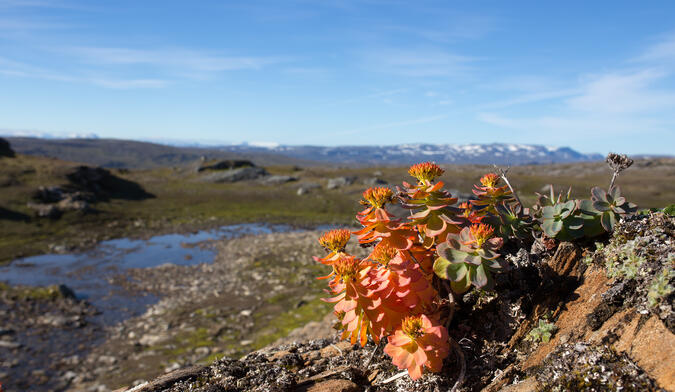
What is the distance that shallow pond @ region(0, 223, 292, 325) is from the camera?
648 inches

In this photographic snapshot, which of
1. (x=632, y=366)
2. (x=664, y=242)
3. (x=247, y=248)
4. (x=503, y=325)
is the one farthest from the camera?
(x=247, y=248)

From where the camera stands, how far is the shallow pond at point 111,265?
54.0 ft

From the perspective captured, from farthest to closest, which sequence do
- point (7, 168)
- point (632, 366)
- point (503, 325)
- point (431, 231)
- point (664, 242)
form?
point (7, 168) → point (503, 325) → point (431, 231) → point (664, 242) → point (632, 366)

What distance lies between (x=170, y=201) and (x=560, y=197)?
49.9 metres

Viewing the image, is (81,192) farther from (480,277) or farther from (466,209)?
(480,277)

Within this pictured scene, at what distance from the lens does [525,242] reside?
3986 mm

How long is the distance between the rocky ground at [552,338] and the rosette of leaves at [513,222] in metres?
0.22

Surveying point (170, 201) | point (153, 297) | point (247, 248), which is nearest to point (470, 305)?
point (153, 297)

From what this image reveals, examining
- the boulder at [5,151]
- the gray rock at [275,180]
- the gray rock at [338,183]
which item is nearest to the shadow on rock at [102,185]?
the boulder at [5,151]

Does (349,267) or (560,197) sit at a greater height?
(560,197)

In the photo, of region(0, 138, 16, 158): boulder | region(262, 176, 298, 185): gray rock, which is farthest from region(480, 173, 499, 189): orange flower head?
region(262, 176, 298, 185): gray rock

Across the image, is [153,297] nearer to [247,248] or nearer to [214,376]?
[247,248]

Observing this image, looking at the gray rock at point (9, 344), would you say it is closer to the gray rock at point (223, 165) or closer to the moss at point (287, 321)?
the moss at point (287, 321)

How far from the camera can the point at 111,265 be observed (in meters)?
21.8
